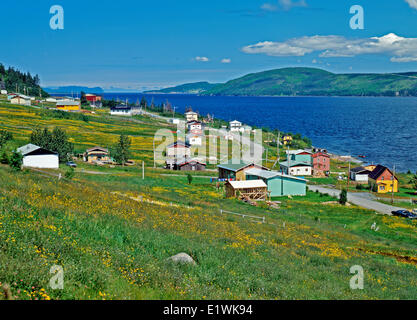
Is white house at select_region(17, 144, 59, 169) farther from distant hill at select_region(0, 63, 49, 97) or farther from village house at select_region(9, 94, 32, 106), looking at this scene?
distant hill at select_region(0, 63, 49, 97)

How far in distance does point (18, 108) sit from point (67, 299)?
127487 mm

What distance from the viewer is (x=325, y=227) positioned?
32.7 metres

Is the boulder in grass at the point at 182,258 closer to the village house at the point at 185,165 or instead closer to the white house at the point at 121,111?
the village house at the point at 185,165

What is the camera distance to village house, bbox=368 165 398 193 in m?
64.2

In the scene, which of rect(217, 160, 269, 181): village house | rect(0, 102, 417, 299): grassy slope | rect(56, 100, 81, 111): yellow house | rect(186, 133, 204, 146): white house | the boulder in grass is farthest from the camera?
rect(56, 100, 81, 111): yellow house

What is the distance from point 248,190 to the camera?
48.5 m

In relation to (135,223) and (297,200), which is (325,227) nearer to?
(297,200)

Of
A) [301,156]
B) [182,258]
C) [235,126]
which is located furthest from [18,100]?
[182,258]

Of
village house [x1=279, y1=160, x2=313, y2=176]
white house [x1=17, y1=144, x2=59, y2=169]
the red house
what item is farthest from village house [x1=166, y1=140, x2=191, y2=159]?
white house [x1=17, y1=144, x2=59, y2=169]

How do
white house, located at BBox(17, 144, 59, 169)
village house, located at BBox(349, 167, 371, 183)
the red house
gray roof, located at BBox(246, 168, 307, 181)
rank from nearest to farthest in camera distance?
gray roof, located at BBox(246, 168, 307, 181) → white house, located at BBox(17, 144, 59, 169) → village house, located at BBox(349, 167, 371, 183) → the red house

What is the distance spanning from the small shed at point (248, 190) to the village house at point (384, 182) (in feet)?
85.2

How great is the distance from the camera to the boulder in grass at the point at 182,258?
12.5m

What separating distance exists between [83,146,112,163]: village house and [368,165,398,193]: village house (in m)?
48.3
